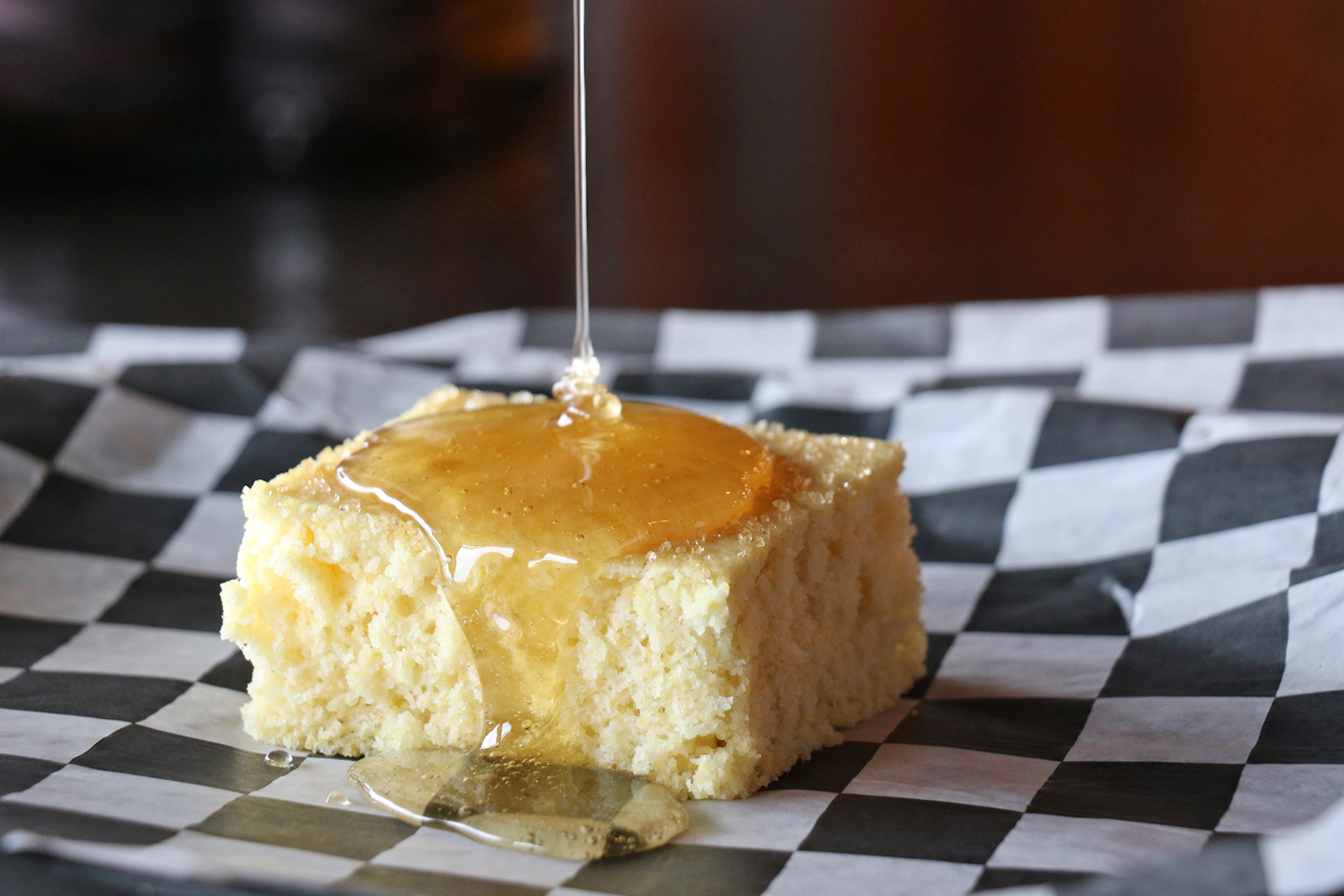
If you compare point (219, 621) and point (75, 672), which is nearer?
point (75, 672)

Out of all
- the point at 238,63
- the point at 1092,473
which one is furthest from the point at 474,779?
the point at 238,63

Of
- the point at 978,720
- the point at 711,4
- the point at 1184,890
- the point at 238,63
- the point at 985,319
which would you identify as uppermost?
the point at 711,4

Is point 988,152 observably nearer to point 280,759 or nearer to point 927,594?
point 927,594

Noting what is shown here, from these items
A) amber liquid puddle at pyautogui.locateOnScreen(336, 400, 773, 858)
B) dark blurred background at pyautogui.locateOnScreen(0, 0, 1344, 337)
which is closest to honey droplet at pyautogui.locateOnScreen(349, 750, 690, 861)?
amber liquid puddle at pyautogui.locateOnScreen(336, 400, 773, 858)

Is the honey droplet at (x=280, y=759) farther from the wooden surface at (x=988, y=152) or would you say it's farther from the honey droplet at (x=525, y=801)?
the wooden surface at (x=988, y=152)

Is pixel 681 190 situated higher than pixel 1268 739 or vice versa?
pixel 681 190

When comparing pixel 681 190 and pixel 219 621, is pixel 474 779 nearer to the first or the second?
pixel 219 621
